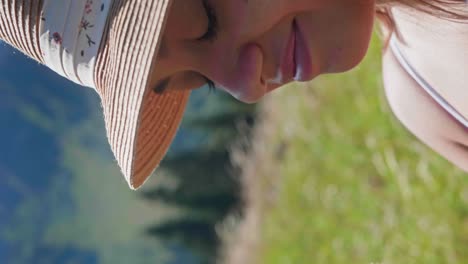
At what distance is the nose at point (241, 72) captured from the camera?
2.62 feet

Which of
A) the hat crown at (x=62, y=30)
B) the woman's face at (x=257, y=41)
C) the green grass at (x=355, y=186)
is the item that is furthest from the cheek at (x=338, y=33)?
the green grass at (x=355, y=186)

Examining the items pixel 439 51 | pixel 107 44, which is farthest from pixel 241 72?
pixel 439 51

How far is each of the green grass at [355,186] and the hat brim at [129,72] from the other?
1012 mm

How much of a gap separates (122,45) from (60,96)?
2060 mm

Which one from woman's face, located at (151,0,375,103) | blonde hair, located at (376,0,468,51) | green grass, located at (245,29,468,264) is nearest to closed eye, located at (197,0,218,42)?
woman's face, located at (151,0,375,103)

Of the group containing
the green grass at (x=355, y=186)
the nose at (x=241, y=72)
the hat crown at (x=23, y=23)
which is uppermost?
the hat crown at (x=23, y=23)

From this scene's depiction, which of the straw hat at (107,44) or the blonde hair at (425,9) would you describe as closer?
the straw hat at (107,44)

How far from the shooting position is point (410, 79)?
97 centimetres

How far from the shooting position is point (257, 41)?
0.80m

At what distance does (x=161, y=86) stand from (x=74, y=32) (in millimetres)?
128

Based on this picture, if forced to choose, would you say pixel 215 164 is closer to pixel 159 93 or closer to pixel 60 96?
pixel 60 96

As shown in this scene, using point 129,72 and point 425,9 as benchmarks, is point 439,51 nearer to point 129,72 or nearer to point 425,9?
point 425,9

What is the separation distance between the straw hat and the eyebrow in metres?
0.02

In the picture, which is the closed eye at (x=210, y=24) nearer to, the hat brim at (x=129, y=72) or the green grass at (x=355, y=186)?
the hat brim at (x=129, y=72)
